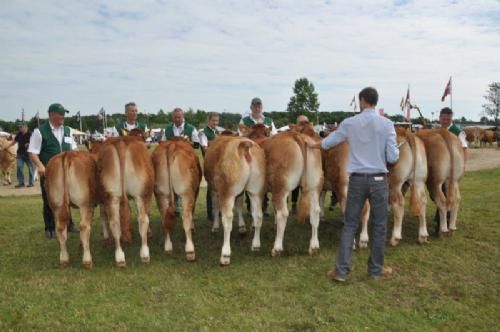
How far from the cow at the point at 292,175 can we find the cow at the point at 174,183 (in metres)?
1.23

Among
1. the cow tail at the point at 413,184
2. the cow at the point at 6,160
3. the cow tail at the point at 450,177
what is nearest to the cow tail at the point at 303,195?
the cow tail at the point at 413,184

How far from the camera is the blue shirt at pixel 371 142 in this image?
217 inches

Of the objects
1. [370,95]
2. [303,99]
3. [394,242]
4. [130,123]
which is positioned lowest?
[394,242]

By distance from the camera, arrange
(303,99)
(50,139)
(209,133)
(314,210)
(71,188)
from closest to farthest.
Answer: (71,188)
(314,210)
(50,139)
(209,133)
(303,99)

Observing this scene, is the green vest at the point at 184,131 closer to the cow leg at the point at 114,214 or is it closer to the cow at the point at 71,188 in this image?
the cow at the point at 71,188

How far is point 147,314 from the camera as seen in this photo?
187 inches

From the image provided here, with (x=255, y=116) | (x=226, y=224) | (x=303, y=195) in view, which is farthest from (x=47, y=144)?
(x=303, y=195)

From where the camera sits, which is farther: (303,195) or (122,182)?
(303,195)

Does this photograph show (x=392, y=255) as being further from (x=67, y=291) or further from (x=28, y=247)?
(x=28, y=247)

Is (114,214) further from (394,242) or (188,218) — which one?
(394,242)

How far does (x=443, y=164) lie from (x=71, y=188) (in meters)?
6.08

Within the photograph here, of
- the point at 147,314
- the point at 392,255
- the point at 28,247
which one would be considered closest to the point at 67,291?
the point at 147,314

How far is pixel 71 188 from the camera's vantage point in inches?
239

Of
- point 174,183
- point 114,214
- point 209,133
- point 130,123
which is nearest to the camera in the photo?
point 114,214
